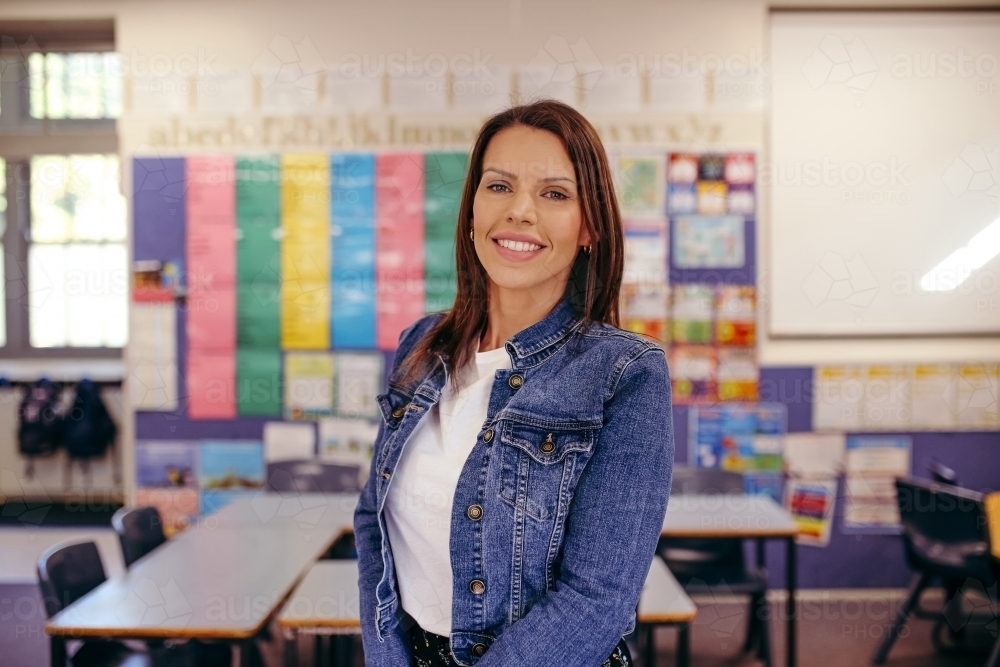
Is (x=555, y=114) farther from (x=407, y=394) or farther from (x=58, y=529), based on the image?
(x=58, y=529)

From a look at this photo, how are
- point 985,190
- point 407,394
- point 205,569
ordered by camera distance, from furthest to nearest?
point 985,190 → point 205,569 → point 407,394

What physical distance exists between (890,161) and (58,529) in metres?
5.20

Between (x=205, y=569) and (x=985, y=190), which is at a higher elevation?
(x=985, y=190)

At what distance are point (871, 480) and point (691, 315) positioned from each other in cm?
125

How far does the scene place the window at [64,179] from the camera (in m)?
3.62

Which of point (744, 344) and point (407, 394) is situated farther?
point (744, 344)

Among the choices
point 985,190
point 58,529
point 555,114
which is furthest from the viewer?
point 58,529

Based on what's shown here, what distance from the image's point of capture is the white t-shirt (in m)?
1.11

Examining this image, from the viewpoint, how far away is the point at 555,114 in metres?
1.10

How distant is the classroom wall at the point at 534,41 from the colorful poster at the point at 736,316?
8cm

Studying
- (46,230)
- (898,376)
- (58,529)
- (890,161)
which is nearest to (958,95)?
(890,161)

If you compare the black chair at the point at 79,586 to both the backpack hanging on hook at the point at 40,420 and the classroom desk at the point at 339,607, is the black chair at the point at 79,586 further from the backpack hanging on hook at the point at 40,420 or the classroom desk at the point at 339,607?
the backpack hanging on hook at the point at 40,420

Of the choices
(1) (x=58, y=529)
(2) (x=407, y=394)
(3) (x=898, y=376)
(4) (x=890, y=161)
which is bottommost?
(1) (x=58, y=529)

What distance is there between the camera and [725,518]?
266 centimetres
